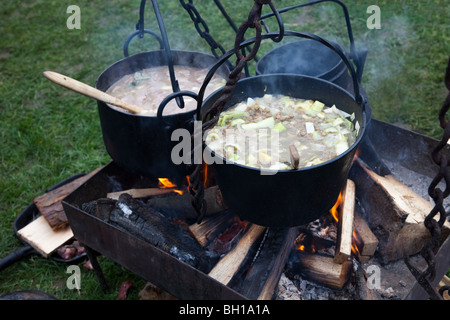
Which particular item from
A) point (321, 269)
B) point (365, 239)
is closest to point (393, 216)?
point (365, 239)

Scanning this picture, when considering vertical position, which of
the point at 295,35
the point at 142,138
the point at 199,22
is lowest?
the point at 142,138

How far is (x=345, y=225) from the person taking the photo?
2.77 metres

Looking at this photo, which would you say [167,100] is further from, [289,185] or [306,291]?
[306,291]

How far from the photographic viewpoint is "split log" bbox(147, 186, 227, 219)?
3.03 metres

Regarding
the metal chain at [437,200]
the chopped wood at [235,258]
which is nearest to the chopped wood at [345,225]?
the metal chain at [437,200]

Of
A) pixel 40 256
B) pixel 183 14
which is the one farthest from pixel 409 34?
pixel 40 256

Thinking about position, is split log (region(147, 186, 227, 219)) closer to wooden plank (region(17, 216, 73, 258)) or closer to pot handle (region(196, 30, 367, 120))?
pot handle (region(196, 30, 367, 120))

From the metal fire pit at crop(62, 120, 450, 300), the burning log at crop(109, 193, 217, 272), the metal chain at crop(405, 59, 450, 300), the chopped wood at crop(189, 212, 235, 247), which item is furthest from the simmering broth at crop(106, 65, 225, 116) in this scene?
the metal chain at crop(405, 59, 450, 300)

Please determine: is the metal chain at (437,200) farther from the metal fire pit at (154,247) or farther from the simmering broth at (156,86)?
the simmering broth at (156,86)

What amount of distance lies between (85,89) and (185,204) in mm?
1093

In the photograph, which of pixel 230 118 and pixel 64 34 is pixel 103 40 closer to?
pixel 64 34

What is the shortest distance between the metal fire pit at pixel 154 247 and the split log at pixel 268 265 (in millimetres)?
255

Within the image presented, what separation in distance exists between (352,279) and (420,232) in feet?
1.83

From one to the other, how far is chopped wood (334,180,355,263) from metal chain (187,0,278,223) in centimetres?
90
